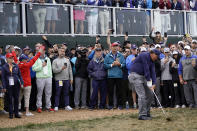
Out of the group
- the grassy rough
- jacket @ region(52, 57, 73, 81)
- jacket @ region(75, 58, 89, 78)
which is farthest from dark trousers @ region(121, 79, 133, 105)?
the grassy rough

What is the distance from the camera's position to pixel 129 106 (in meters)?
15.6

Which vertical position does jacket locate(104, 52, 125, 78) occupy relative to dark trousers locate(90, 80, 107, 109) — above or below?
above

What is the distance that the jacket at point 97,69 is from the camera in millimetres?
15156

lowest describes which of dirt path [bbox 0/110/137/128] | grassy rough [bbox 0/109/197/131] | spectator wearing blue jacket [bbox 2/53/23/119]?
dirt path [bbox 0/110/137/128]

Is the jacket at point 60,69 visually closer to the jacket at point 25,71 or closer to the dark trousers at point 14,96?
the jacket at point 25,71

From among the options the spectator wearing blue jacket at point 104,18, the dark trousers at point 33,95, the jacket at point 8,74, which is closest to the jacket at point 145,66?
the jacket at point 8,74

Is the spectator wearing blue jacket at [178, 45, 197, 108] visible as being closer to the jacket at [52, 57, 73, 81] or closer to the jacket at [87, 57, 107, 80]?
the jacket at [87, 57, 107, 80]

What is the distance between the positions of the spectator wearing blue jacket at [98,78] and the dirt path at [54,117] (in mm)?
733

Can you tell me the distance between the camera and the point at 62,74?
15.2 meters

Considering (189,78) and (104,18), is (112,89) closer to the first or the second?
(189,78)

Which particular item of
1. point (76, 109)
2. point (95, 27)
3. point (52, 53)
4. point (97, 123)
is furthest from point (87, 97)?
point (97, 123)

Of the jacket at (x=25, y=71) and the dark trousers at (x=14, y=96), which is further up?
the jacket at (x=25, y=71)

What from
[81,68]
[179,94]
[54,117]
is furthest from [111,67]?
[54,117]

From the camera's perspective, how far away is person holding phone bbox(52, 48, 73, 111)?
15031mm
